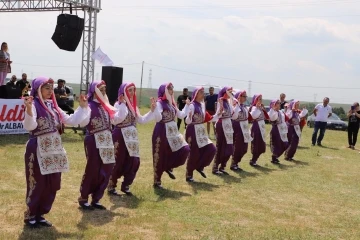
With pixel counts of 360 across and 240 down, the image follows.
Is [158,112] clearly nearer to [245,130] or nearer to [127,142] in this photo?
[127,142]

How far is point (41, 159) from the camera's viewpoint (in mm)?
5000

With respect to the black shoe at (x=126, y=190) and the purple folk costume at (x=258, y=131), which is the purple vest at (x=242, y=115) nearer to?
the purple folk costume at (x=258, y=131)

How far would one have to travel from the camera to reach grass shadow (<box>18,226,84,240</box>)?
16.1ft

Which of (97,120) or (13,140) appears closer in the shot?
(97,120)

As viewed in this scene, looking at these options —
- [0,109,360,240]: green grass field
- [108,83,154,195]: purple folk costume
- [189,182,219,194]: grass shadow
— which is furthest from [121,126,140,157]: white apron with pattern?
[189,182,219,194]: grass shadow

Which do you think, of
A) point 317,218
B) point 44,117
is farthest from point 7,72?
point 317,218

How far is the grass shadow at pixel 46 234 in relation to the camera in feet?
16.1

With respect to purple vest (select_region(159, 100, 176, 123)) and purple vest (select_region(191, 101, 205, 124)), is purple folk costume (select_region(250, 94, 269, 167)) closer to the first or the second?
purple vest (select_region(191, 101, 205, 124))

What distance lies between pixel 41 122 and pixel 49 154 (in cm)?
34

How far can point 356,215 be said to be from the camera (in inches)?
269

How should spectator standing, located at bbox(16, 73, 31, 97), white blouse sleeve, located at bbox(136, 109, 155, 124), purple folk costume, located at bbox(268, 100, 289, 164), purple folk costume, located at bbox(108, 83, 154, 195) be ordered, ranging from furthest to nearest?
1. spectator standing, located at bbox(16, 73, 31, 97)
2. purple folk costume, located at bbox(268, 100, 289, 164)
3. white blouse sleeve, located at bbox(136, 109, 155, 124)
4. purple folk costume, located at bbox(108, 83, 154, 195)

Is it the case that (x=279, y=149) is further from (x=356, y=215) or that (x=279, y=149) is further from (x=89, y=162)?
(x=89, y=162)

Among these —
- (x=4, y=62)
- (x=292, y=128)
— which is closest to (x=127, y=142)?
(x=292, y=128)

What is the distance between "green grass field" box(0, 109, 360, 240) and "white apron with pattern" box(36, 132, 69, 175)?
67 cm
